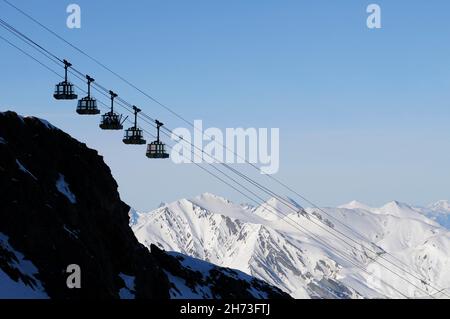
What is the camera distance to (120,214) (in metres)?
117

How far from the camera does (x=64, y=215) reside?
323 ft

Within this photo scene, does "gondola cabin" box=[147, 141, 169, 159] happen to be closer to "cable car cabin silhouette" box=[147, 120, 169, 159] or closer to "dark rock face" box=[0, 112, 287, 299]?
"cable car cabin silhouette" box=[147, 120, 169, 159]

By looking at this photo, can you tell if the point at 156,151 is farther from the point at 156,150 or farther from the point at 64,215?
the point at 64,215

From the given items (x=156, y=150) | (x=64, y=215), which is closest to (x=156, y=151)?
(x=156, y=150)

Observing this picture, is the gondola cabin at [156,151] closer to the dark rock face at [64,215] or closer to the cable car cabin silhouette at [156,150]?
the cable car cabin silhouette at [156,150]

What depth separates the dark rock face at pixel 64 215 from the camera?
287 feet

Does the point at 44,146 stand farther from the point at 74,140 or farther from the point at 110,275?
the point at 110,275

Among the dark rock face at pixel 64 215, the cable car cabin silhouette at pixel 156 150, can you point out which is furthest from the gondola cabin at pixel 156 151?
the dark rock face at pixel 64 215

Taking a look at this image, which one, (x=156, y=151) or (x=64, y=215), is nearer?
(x=156, y=151)

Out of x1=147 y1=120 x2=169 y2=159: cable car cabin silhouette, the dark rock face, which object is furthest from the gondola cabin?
the dark rock face
